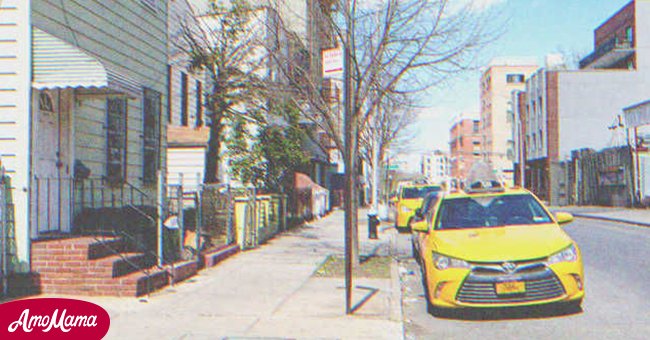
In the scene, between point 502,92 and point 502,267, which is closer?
point 502,267

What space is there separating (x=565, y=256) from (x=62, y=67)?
711 cm

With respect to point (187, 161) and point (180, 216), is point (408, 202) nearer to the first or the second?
point (187, 161)

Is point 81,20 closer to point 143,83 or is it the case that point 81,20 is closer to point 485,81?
point 143,83

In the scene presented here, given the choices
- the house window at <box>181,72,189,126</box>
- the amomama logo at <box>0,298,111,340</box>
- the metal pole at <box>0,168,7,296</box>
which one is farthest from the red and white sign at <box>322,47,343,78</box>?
the house window at <box>181,72,189,126</box>

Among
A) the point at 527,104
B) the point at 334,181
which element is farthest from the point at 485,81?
the point at 334,181

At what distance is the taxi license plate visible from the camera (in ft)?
24.0

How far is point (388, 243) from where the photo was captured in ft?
58.5

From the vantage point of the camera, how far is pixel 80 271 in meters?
8.63

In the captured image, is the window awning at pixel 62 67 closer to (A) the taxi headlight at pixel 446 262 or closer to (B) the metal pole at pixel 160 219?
Answer: (B) the metal pole at pixel 160 219

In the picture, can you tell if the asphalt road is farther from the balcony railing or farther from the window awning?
the balcony railing

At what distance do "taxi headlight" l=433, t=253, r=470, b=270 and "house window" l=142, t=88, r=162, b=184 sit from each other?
730 centimetres

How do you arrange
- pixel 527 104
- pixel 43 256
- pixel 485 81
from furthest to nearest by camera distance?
pixel 485 81, pixel 527 104, pixel 43 256

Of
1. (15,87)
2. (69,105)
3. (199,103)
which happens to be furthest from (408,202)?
(15,87)

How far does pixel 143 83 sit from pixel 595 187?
3438 cm
